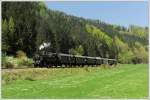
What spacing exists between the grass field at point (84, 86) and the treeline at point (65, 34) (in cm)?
63

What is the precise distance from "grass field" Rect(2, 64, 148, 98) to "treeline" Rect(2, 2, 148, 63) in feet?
2.06

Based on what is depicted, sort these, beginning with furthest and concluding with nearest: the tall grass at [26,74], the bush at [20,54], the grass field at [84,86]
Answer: the bush at [20,54]
the tall grass at [26,74]
the grass field at [84,86]

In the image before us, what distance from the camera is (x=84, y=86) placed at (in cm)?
1163

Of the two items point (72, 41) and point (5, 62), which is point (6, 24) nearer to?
point (5, 62)

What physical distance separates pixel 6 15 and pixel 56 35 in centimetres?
261

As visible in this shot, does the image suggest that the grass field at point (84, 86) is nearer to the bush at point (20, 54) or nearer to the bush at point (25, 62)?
the bush at point (20, 54)

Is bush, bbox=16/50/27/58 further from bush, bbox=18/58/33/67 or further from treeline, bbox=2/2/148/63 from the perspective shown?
bush, bbox=18/58/33/67

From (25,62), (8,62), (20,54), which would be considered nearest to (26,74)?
(8,62)

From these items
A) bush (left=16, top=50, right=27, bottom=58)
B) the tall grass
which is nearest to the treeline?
bush (left=16, top=50, right=27, bottom=58)

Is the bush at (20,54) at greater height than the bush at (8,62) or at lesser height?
greater

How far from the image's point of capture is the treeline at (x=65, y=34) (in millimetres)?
11500

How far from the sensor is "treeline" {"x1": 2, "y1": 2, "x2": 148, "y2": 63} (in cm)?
1150

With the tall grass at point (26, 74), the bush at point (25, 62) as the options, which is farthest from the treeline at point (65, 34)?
the tall grass at point (26, 74)

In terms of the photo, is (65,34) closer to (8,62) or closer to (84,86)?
(8,62)
